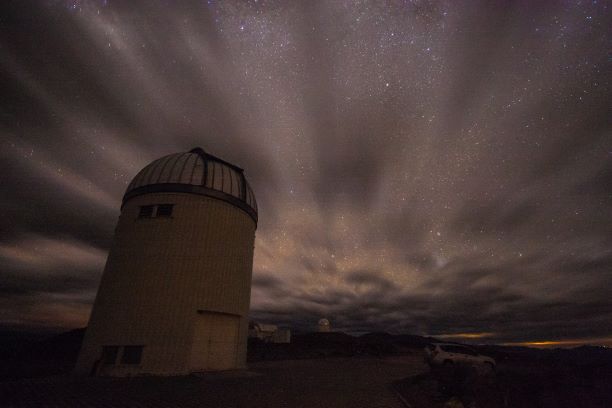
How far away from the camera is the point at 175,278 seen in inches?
589

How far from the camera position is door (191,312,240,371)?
1503 centimetres

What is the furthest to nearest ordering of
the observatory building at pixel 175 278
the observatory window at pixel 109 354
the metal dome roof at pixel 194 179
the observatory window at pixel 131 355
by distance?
the metal dome roof at pixel 194 179 < the observatory building at pixel 175 278 < the observatory window at pixel 109 354 < the observatory window at pixel 131 355

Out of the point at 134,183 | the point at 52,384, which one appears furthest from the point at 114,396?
the point at 134,183

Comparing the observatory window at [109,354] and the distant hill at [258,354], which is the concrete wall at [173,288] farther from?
the distant hill at [258,354]

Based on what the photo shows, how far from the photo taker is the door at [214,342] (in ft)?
49.3

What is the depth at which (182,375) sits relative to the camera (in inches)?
535

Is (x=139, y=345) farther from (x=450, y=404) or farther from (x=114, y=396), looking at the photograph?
(x=450, y=404)

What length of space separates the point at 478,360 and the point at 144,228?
68.5ft

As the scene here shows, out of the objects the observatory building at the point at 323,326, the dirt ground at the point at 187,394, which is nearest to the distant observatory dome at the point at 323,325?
the observatory building at the point at 323,326

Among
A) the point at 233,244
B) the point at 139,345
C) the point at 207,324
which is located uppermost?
the point at 233,244

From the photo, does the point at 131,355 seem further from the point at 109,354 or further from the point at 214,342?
the point at 214,342

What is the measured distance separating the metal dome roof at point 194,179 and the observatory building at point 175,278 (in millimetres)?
58

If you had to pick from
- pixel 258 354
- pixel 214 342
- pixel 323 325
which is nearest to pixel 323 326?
pixel 323 325

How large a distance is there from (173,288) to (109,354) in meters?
3.99
